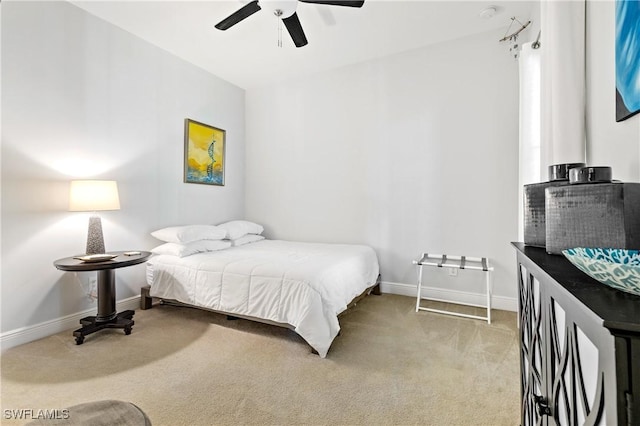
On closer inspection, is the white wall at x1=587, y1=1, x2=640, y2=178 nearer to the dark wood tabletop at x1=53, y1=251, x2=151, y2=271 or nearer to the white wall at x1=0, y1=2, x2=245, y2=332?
the dark wood tabletop at x1=53, y1=251, x2=151, y2=271

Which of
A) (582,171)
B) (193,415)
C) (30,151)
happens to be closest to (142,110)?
(30,151)

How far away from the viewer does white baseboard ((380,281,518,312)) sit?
294 cm

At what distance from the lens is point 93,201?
241cm

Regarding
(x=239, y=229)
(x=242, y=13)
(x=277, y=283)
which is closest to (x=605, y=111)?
(x=277, y=283)

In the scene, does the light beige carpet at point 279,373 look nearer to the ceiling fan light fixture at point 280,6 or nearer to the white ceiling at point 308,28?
the ceiling fan light fixture at point 280,6

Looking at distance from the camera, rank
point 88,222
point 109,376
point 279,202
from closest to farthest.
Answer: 1. point 109,376
2. point 88,222
3. point 279,202

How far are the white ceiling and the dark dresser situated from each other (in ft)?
8.58

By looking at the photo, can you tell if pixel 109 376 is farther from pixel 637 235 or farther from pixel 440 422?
pixel 637 235

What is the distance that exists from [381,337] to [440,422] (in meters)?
0.92

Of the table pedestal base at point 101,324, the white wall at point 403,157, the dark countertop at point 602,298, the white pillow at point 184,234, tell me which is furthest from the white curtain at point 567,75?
the table pedestal base at point 101,324

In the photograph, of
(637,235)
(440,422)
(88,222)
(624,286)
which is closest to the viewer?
(624,286)

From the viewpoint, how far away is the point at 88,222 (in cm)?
266

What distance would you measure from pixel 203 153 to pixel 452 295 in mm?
3467

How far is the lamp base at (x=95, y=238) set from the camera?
2.51 meters
